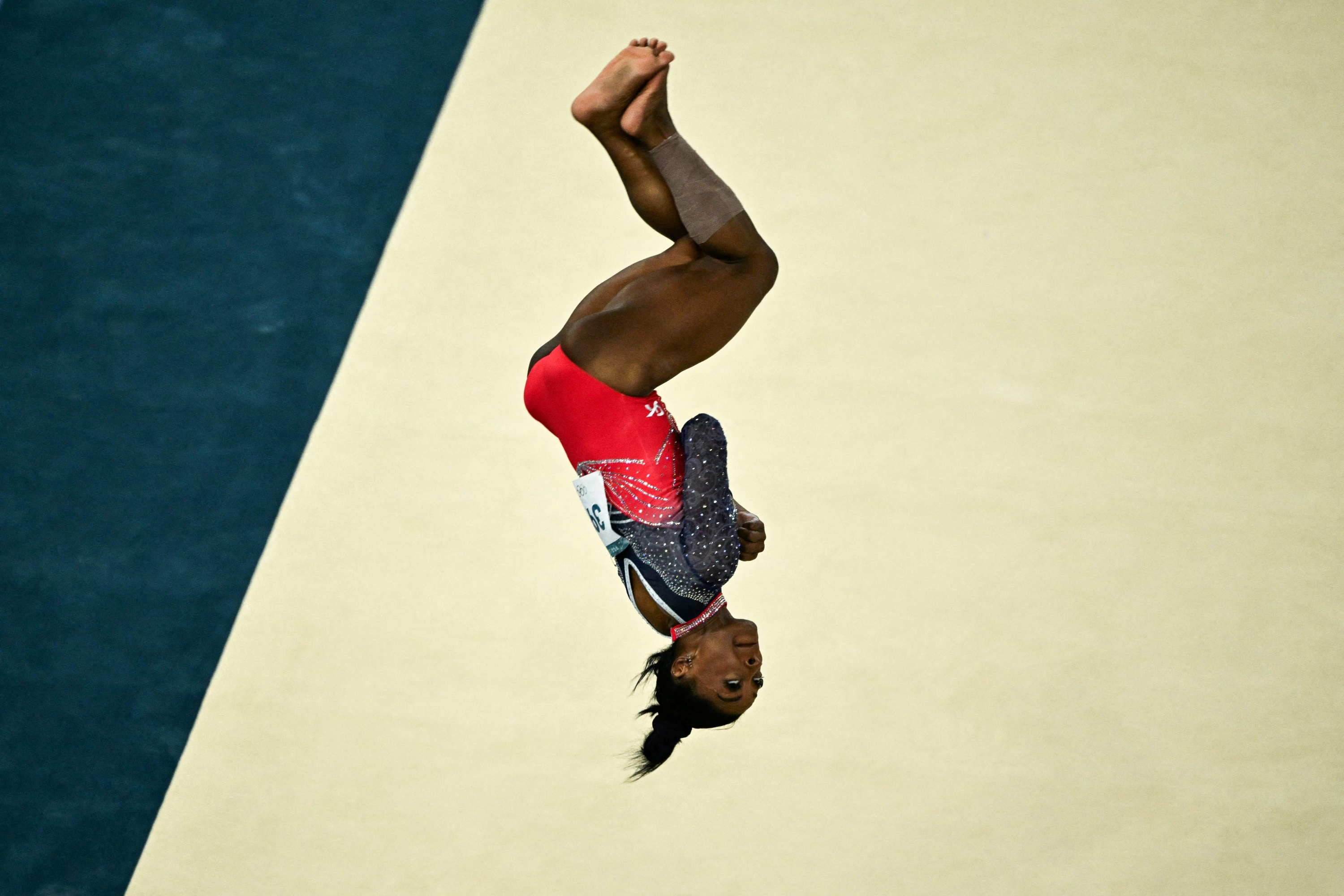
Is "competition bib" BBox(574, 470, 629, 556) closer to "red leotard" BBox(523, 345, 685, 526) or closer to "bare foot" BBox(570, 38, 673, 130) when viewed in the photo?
"red leotard" BBox(523, 345, 685, 526)

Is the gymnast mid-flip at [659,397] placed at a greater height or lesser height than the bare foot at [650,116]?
lesser

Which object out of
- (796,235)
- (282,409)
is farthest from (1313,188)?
(282,409)

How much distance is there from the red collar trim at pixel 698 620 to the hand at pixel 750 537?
116mm

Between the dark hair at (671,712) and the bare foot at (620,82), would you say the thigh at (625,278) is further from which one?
the dark hair at (671,712)

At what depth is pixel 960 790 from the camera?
11.7 feet

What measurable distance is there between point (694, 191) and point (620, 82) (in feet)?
0.76

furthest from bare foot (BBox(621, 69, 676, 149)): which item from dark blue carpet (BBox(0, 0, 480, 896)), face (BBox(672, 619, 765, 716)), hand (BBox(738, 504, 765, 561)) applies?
dark blue carpet (BBox(0, 0, 480, 896))

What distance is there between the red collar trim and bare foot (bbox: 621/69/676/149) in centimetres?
89

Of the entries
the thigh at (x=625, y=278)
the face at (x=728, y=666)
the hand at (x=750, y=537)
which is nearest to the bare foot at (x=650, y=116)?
the thigh at (x=625, y=278)

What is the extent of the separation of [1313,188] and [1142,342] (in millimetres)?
811

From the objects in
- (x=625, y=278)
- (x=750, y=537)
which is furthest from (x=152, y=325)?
(x=750, y=537)

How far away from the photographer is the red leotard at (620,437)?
2.39m

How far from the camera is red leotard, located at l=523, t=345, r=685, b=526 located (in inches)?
94.2

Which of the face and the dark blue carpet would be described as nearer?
the face
